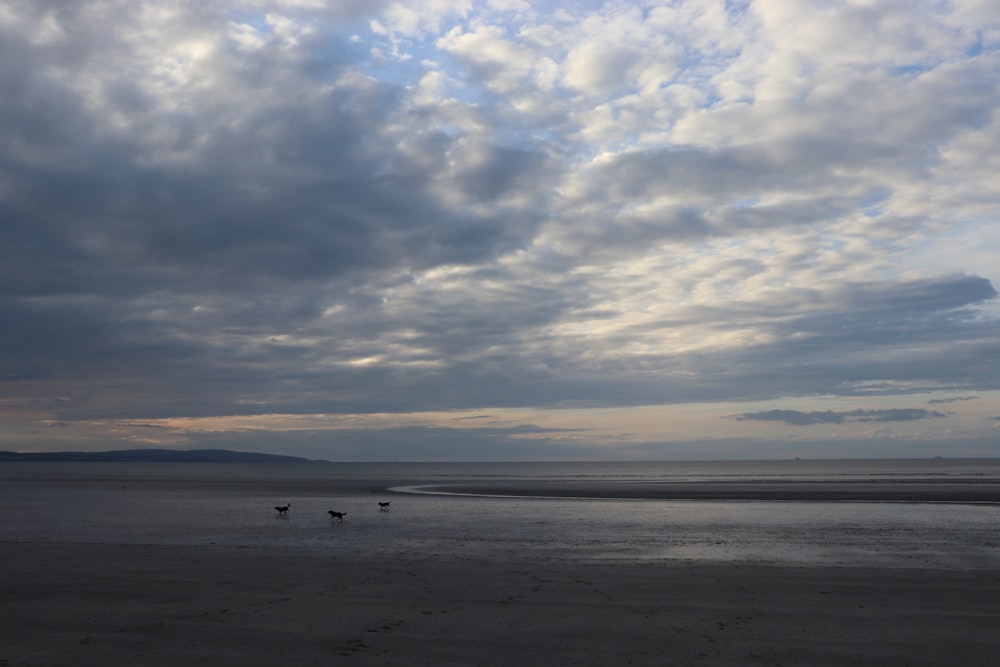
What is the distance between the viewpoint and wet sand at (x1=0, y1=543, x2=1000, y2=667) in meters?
11.1

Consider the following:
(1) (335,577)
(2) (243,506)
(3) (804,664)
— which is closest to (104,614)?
(1) (335,577)

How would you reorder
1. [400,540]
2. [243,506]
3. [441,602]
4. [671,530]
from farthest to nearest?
[243,506]
[671,530]
[400,540]
[441,602]

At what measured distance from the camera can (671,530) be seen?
29094 millimetres

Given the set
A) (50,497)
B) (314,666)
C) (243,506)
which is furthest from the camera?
(50,497)

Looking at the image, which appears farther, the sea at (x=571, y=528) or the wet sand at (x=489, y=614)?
the sea at (x=571, y=528)

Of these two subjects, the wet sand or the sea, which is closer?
the wet sand

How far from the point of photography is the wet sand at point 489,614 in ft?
36.4

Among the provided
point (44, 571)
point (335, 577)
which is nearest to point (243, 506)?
point (44, 571)

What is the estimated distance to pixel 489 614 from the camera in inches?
537

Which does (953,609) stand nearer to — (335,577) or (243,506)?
(335,577)

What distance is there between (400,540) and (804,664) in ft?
58.2

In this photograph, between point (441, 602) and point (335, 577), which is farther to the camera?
point (335, 577)

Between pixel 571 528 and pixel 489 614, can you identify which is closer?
pixel 489 614

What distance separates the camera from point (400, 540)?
26266mm
